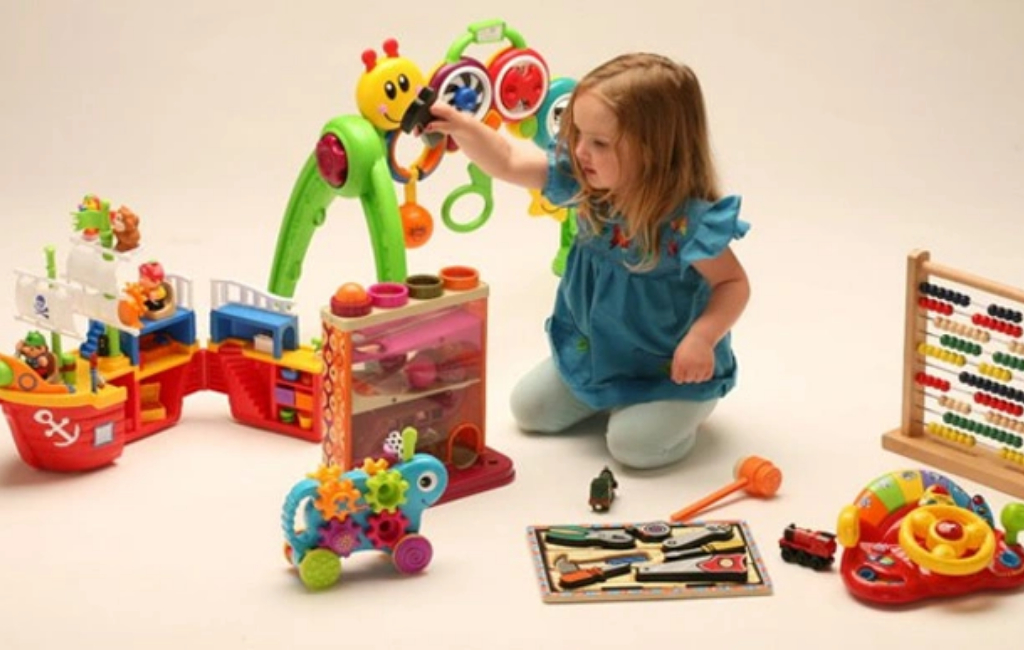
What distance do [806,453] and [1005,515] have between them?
1.47 feet

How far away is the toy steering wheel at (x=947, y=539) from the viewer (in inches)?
97.5

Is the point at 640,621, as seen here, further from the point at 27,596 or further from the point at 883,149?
the point at 883,149

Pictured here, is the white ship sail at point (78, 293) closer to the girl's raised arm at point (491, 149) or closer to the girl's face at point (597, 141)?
the girl's raised arm at point (491, 149)

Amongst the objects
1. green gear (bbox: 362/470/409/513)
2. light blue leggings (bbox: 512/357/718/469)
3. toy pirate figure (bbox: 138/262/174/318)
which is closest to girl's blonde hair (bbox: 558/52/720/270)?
light blue leggings (bbox: 512/357/718/469)

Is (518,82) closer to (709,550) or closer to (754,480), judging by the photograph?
(754,480)

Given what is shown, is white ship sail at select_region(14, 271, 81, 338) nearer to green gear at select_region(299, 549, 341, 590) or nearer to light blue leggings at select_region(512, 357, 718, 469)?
green gear at select_region(299, 549, 341, 590)

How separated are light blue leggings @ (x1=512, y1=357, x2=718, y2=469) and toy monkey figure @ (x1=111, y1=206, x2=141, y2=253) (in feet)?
2.04

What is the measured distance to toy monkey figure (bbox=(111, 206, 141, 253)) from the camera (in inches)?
116

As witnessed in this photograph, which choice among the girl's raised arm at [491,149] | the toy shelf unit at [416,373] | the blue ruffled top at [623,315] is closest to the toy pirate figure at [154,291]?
the toy shelf unit at [416,373]

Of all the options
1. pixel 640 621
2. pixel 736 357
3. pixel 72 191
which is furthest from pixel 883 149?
pixel 640 621

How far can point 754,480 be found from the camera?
2.81 metres

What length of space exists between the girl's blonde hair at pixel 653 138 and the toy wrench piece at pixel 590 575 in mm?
494

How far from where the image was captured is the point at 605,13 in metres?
4.30

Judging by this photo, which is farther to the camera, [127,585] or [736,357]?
[736,357]
